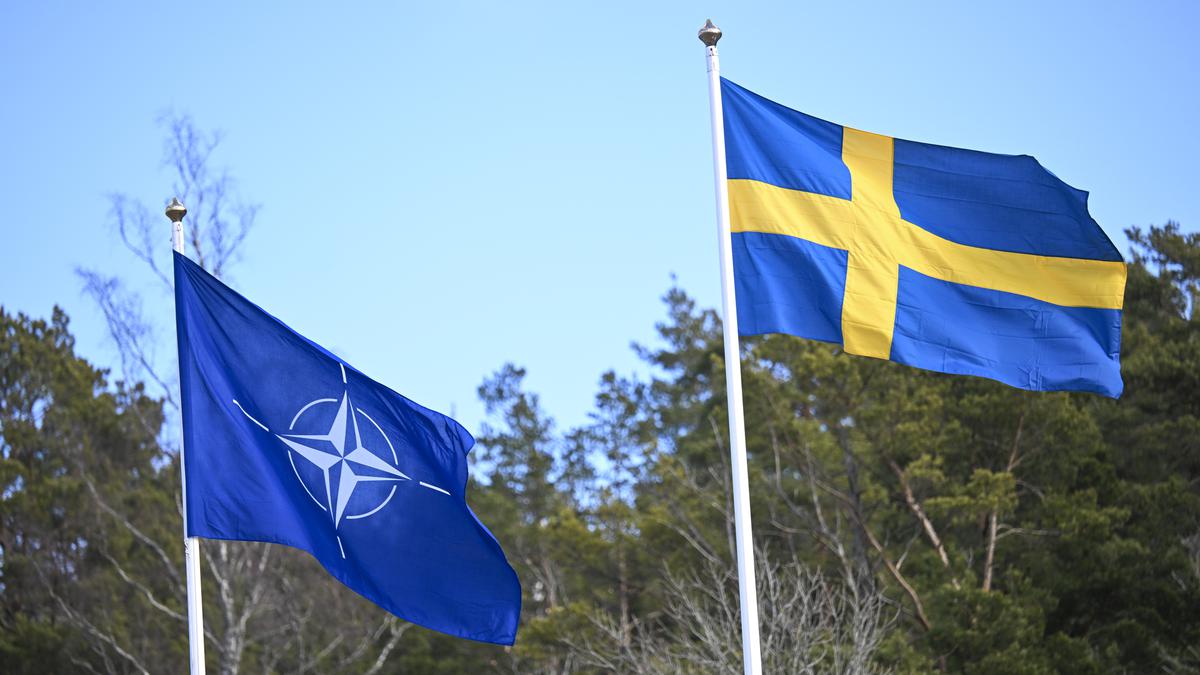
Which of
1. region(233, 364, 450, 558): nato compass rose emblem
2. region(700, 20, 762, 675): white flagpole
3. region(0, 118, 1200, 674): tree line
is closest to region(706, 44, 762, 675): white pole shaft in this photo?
region(700, 20, 762, 675): white flagpole

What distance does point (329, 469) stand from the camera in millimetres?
8750

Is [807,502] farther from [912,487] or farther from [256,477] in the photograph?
[256,477]

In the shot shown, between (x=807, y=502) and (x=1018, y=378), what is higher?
(x=807, y=502)

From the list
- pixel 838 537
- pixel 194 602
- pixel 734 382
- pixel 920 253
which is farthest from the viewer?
pixel 838 537

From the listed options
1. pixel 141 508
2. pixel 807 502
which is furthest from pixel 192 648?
pixel 141 508

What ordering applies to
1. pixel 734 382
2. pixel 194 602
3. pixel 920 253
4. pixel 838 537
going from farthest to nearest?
pixel 838 537 → pixel 920 253 → pixel 194 602 → pixel 734 382

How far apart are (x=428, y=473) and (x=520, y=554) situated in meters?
28.8

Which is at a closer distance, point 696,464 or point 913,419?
point 913,419

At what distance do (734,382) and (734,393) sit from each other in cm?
6

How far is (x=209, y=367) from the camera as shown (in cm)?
886

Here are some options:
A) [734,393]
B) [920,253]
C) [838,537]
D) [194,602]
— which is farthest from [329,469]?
[838,537]

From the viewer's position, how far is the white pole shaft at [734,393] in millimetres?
8008

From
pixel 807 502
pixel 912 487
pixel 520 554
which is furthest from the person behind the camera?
pixel 520 554

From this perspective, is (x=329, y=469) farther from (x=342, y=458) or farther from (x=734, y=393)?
(x=734, y=393)
